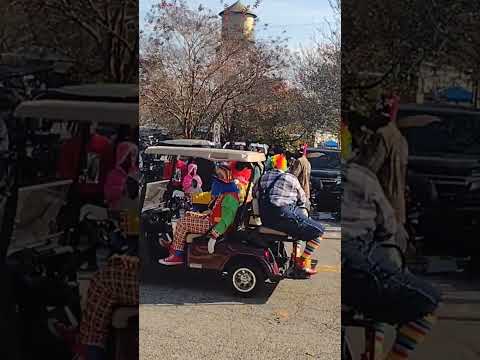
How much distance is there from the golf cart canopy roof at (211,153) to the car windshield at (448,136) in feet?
3.38

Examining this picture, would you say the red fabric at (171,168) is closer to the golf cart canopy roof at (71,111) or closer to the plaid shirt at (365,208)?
the golf cart canopy roof at (71,111)

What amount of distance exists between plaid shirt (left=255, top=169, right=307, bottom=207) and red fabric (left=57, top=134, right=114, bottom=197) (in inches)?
39.0

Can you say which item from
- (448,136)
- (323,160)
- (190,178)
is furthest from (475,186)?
(190,178)

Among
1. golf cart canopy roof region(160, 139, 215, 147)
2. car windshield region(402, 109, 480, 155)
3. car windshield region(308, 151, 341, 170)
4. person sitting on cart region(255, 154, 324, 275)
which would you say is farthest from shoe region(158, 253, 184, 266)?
car windshield region(402, 109, 480, 155)

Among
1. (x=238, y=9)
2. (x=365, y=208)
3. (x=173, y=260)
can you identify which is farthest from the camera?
(x=365, y=208)

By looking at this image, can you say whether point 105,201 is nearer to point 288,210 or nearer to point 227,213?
point 227,213

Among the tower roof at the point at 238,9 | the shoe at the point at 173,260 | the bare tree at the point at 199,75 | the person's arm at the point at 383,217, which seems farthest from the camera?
the person's arm at the point at 383,217

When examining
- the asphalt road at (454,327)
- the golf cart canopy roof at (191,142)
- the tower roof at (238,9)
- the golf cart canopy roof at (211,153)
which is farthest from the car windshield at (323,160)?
the asphalt road at (454,327)

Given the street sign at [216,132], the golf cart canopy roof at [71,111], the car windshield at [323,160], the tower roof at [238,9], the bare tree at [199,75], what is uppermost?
the tower roof at [238,9]

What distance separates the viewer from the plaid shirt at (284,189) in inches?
147

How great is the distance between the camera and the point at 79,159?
3.96 m

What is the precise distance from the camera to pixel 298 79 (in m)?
3.75

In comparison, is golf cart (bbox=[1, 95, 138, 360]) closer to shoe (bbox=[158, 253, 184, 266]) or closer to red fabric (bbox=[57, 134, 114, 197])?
red fabric (bbox=[57, 134, 114, 197])

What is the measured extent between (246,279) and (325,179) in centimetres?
78
